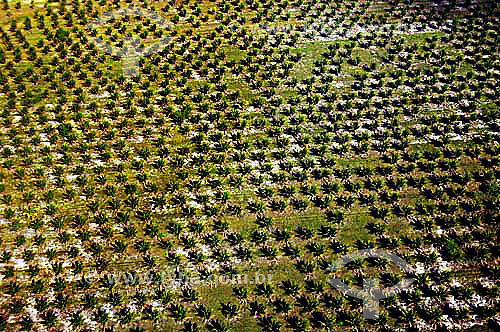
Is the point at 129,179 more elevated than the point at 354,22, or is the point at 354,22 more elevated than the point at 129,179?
the point at 354,22

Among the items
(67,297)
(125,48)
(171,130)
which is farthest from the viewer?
(125,48)

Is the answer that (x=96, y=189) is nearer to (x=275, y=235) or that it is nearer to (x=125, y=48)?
(x=275, y=235)

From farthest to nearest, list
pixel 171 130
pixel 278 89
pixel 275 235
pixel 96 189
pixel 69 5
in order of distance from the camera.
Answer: pixel 69 5
pixel 278 89
pixel 171 130
pixel 96 189
pixel 275 235

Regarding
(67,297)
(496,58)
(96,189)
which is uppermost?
(496,58)

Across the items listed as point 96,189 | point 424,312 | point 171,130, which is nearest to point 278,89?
point 171,130

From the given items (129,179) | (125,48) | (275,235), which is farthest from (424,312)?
(125,48)

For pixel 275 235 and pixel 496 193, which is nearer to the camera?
pixel 275 235
